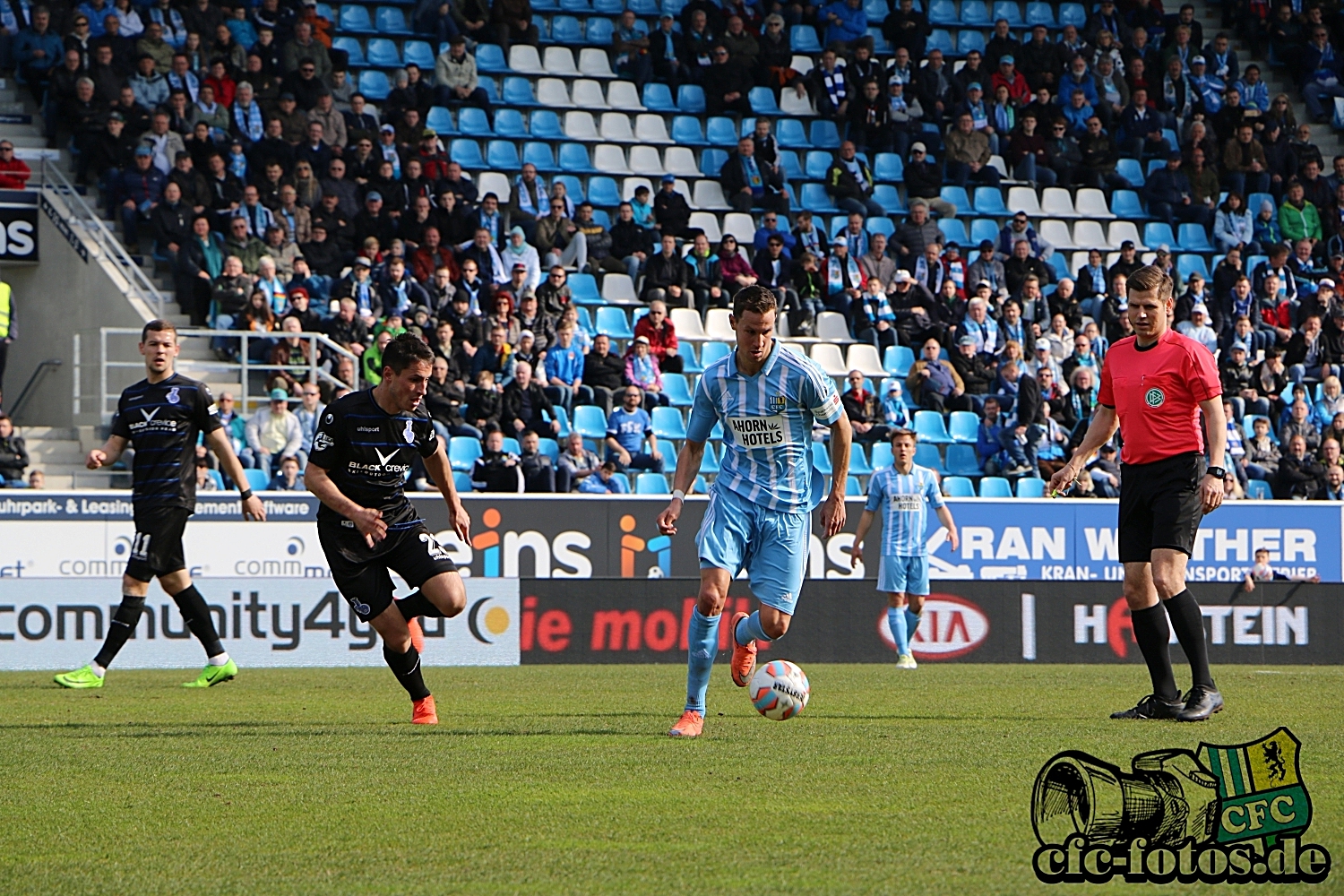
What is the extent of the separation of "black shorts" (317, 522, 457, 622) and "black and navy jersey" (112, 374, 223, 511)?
3.01 meters

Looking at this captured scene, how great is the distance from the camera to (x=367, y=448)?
8516mm

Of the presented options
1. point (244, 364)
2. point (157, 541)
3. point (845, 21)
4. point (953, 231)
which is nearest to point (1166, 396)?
point (157, 541)

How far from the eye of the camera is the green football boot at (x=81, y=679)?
11844 mm

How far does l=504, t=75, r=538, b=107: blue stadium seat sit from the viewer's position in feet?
86.3

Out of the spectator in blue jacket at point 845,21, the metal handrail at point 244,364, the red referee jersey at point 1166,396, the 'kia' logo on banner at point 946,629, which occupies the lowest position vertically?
the 'kia' logo on banner at point 946,629

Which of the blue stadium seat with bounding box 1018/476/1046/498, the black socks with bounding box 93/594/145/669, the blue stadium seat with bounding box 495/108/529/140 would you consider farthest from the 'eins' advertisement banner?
the blue stadium seat with bounding box 495/108/529/140

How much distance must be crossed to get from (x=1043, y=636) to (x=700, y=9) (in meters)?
13.7

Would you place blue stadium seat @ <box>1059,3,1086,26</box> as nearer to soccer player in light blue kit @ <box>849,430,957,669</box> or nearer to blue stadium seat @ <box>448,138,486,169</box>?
blue stadium seat @ <box>448,138,486,169</box>

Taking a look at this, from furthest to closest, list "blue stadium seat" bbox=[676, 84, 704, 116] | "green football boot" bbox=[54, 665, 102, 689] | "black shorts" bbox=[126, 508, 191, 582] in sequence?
"blue stadium seat" bbox=[676, 84, 704, 116], "green football boot" bbox=[54, 665, 102, 689], "black shorts" bbox=[126, 508, 191, 582]

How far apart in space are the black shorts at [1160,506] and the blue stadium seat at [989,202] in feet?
59.7

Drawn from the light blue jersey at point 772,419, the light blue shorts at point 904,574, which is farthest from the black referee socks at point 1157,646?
the light blue shorts at point 904,574

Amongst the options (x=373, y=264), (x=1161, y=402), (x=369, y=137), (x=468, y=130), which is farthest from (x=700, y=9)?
(x=1161, y=402)

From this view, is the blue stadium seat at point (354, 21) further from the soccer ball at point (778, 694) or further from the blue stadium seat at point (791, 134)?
the soccer ball at point (778, 694)

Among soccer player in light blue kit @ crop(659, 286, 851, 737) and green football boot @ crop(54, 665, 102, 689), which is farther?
green football boot @ crop(54, 665, 102, 689)
